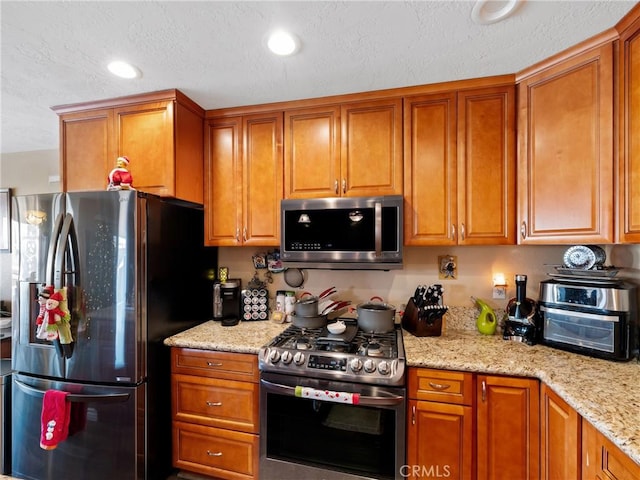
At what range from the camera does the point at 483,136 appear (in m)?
1.67

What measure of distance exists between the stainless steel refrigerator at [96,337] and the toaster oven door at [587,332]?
2.20 m

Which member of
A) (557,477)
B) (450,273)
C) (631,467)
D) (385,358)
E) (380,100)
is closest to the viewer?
(631,467)

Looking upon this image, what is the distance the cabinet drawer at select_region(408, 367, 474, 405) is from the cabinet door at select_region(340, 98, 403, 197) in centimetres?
102

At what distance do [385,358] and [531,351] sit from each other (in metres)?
0.79

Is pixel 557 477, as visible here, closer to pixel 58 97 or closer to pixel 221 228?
pixel 221 228

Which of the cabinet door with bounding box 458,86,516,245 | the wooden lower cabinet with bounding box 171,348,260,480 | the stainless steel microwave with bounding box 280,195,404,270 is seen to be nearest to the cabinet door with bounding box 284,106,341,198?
the stainless steel microwave with bounding box 280,195,404,270

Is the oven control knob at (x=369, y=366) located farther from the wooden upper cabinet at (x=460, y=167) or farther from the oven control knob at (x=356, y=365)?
the wooden upper cabinet at (x=460, y=167)

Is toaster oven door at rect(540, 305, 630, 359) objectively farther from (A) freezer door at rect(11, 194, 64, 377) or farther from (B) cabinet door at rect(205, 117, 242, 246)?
(A) freezer door at rect(11, 194, 64, 377)

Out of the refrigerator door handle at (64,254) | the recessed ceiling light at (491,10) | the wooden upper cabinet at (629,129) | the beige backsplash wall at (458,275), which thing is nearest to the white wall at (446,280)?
the beige backsplash wall at (458,275)

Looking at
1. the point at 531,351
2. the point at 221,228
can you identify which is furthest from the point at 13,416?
the point at 531,351

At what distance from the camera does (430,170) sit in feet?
5.70

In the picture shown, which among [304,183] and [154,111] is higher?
[154,111]

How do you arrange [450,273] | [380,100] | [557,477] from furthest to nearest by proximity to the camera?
[450,273] < [380,100] < [557,477]

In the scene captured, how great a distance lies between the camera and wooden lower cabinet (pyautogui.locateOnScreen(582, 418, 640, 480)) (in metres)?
0.84
